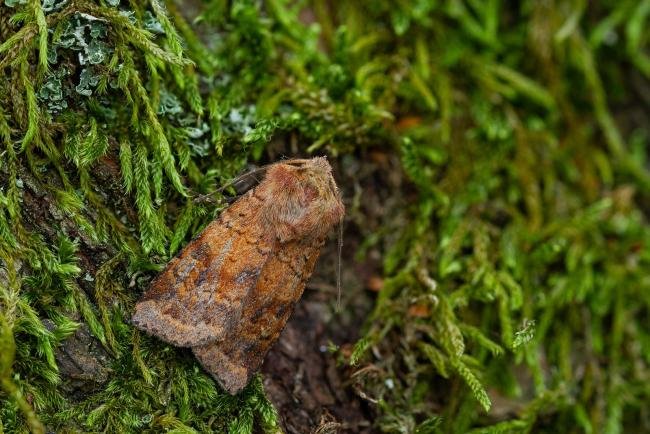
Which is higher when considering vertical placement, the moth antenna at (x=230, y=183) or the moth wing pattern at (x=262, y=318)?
the moth antenna at (x=230, y=183)

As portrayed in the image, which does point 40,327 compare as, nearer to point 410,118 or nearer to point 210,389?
point 210,389

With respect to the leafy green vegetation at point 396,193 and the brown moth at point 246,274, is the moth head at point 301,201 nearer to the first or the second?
the brown moth at point 246,274

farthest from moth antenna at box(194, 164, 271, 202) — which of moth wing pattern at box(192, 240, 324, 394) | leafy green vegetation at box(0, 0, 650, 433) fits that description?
moth wing pattern at box(192, 240, 324, 394)

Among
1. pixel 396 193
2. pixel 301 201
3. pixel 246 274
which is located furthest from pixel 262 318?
pixel 396 193

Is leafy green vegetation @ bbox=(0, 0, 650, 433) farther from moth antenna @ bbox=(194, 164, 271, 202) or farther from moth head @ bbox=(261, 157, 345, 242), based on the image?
moth head @ bbox=(261, 157, 345, 242)

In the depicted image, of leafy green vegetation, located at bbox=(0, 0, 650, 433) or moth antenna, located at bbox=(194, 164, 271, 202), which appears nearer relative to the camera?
leafy green vegetation, located at bbox=(0, 0, 650, 433)

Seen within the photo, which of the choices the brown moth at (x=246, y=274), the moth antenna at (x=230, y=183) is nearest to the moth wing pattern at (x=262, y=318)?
the brown moth at (x=246, y=274)

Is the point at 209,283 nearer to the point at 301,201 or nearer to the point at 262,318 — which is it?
the point at 262,318

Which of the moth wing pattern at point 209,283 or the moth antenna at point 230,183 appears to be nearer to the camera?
the moth wing pattern at point 209,283
